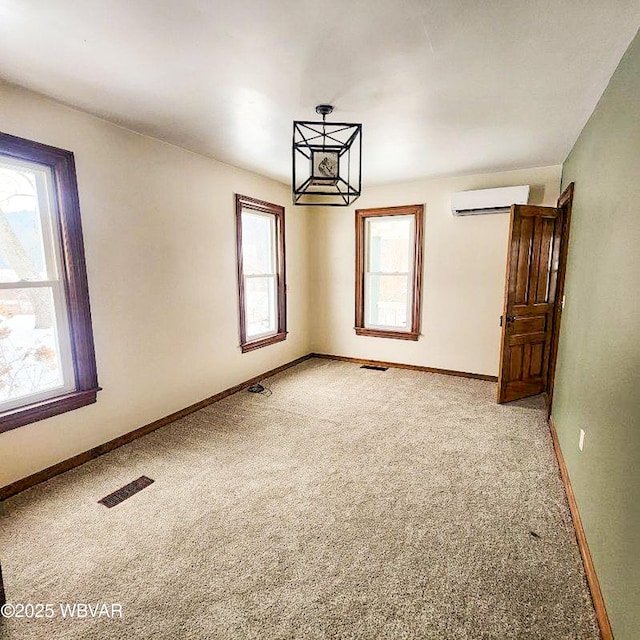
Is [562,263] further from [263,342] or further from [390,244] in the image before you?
[263,342]

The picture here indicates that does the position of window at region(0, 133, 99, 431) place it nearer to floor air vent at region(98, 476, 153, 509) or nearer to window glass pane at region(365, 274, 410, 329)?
floor air vent at region(98, 476, 153, 509)

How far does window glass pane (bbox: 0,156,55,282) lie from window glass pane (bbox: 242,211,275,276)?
2.03m

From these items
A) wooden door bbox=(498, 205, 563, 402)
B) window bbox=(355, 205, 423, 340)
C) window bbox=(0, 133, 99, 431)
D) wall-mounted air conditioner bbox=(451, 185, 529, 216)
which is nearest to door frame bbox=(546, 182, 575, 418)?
wooden door bbox=(498, 205, 563, 402)

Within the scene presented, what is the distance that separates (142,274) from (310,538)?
238 centimetres

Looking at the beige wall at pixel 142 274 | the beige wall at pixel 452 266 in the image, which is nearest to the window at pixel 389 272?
the beige wall at pixel 452 266

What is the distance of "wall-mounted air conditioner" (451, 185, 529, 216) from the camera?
3.97 m

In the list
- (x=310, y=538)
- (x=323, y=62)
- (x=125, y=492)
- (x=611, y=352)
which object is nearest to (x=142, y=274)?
(x=125, y=492)

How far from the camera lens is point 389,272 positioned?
5.04 metres

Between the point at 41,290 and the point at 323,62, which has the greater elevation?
the point at 323,62

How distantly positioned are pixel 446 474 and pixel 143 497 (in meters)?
1.99

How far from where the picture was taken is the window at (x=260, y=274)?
4.18 metres

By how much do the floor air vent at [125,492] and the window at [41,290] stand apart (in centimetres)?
70

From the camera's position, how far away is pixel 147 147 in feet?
9.80

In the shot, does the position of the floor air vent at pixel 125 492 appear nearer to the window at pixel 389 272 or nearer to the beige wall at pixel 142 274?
the beige wall at pixel 142 274
